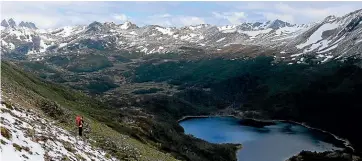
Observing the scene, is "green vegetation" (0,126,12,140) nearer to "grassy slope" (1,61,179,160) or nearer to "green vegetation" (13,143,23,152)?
"green vegetation" (13,143,23,152)

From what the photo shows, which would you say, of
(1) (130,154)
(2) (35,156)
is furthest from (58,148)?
(1) (130,154)

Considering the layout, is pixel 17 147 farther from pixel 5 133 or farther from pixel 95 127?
pixel 95 127

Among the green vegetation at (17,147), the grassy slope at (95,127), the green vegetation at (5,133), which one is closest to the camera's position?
the green vegetation at (17,147)

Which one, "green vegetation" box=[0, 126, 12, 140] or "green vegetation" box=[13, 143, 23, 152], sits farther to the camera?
"green vegetation" box=[0, 126, 12, 140]

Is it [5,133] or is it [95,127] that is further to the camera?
[95,127]

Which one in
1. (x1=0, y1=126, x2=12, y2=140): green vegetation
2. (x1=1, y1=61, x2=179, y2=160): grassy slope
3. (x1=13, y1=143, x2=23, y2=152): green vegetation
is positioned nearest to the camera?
(x1=13, y1=143, x2=23, y2=152): green vegetation

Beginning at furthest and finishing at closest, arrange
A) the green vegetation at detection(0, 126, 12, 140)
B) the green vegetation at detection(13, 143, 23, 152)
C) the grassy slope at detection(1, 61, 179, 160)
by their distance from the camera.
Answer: the grassy slope at detection(1, 61, 179, 160) → the green vegetation at detection(0, 126, 12, 140) → the green vegetation at detection(13, 143, 23, 152)

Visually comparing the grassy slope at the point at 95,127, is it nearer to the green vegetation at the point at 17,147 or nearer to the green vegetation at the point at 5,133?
the green vegetation at the point at 5,133

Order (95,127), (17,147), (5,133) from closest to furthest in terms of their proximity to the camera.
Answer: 1. (17,147)
2. (5,133)
3. (95,127)

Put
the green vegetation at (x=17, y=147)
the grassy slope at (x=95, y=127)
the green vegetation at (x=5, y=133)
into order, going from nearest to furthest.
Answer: the green vegetation at (x=17, y=147) → the green vegetation at (x=5, y=133) → the grassy slope at (x=95, y=127)

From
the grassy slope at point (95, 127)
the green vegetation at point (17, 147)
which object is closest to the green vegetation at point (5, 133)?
the green vegetation at point (17, 147)

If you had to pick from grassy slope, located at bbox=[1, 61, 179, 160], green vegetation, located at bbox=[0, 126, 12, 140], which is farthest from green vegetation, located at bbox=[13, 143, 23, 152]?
grassy slope, located at bbox=[1, 61, 179, 160]

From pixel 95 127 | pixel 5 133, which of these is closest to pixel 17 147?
pixel 5 133
